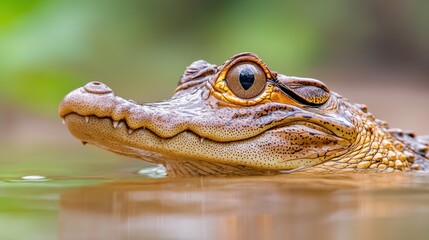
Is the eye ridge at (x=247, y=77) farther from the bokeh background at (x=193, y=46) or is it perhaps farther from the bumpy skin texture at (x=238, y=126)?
the bokeh background at (x=193, y=46)

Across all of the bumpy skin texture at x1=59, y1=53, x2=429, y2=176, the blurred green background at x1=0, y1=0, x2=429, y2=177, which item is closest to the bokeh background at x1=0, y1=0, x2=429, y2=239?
the blurred green background at x1=0, y1=0, x2=429, y2=177

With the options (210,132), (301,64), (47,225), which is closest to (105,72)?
(301,64)

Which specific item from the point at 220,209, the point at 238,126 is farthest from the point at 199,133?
the point at 220,209

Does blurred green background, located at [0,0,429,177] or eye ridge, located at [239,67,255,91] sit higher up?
blurred green background, located at [0,0,429,177]

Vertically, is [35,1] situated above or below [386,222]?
above

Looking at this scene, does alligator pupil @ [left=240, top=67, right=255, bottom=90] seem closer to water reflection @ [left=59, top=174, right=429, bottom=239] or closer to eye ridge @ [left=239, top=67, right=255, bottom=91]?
eye ridge @ [left=239, top=67, right=255, bottom=91]

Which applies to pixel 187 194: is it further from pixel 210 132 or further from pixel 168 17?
pixel 168 17

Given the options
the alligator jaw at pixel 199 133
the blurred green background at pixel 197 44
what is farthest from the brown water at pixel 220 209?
the blurred green background at pixel 197 44
